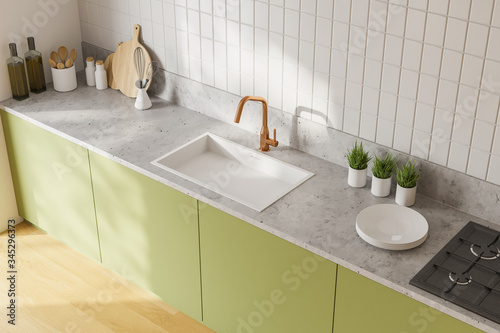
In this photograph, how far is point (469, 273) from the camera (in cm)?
259

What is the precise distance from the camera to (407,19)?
2797 millimetres

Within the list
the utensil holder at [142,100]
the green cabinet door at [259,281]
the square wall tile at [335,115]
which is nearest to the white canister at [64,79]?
the utensil holder at [142,100]

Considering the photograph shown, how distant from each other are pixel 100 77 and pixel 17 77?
0.46 m

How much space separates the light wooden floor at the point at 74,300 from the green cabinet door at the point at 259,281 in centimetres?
35

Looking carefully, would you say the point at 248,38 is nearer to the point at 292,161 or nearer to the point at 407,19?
the point at 292,161

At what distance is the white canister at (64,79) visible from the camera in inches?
158

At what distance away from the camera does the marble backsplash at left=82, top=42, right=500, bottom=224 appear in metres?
2.89

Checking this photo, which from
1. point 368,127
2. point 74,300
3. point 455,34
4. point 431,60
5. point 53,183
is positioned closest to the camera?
point 455,34

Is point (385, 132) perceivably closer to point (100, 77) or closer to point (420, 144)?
point (420, 144)

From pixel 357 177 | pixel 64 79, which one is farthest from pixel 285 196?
pixel 64 79

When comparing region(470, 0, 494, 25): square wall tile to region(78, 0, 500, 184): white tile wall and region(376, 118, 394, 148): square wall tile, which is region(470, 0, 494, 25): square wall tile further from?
region(376, 118, 394, 148): square wall tile

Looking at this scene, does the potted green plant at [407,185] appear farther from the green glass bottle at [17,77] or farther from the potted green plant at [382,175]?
the green glass bottle at [17,77]

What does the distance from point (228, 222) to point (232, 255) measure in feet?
0.56

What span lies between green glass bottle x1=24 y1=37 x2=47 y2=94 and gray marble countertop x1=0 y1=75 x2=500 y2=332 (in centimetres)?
5
